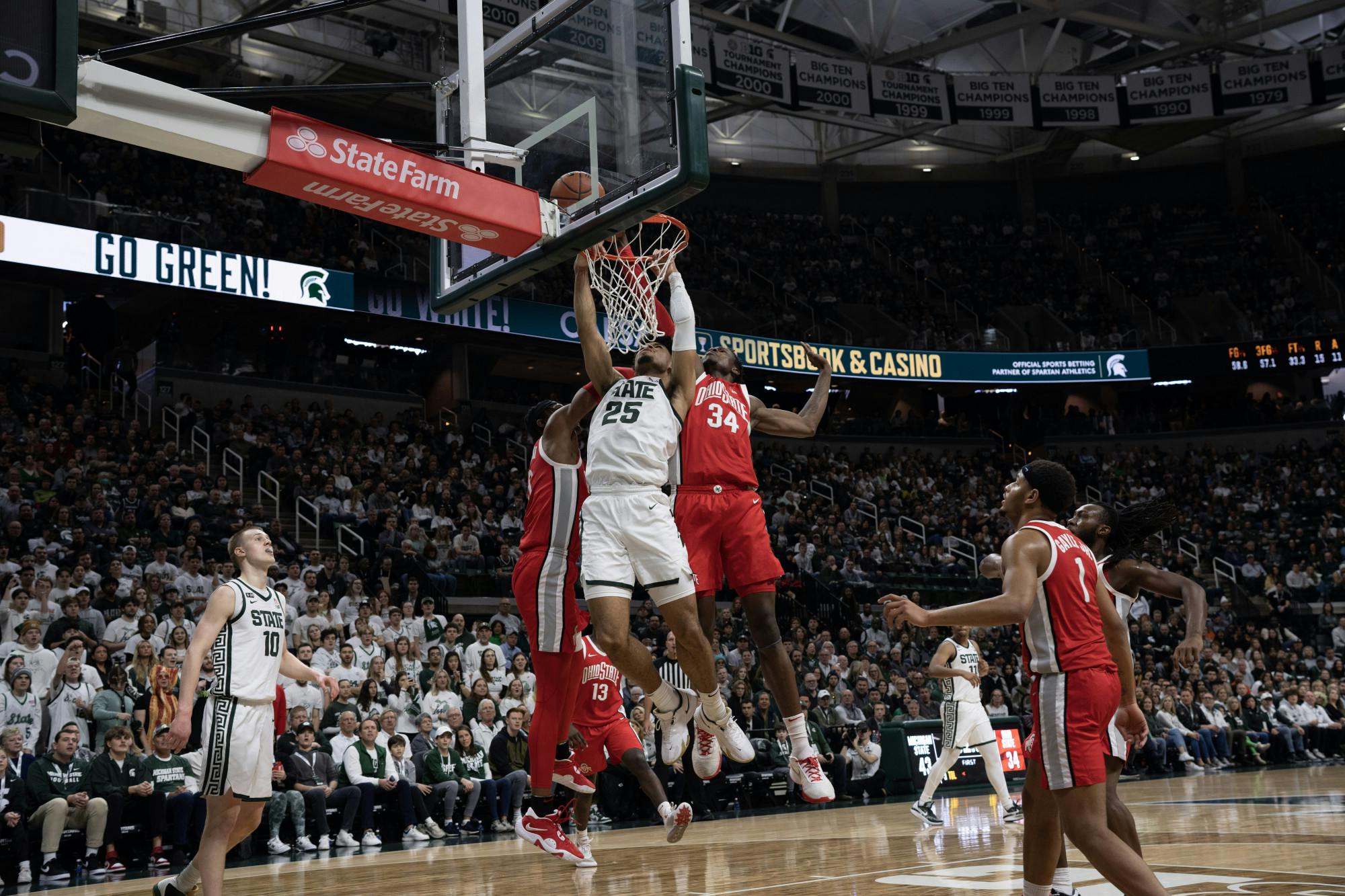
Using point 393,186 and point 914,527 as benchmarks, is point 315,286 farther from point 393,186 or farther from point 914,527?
point 393,186

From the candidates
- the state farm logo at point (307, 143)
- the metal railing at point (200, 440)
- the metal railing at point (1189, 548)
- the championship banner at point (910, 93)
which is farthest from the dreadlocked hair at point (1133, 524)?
the metal railing at point (1189, 548)

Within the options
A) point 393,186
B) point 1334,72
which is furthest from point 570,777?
point 1334,72

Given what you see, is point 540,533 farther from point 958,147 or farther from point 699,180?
point 958,147

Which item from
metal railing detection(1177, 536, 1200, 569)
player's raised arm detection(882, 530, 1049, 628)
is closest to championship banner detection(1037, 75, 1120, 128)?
metal railing detection(1177, 536, 1200, 569)

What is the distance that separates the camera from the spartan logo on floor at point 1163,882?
5.41 meters

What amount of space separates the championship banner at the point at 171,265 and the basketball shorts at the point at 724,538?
47.6 feet

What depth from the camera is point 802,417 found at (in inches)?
272

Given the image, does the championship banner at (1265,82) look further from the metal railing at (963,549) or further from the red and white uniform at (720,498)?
the red and white uniform at (720,498)

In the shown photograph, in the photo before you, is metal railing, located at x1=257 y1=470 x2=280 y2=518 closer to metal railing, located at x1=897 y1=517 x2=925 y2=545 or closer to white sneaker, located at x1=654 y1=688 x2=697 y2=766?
metal railing, located at x1=897 y1=517 x2=925 y2=545

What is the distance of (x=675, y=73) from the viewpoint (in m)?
6.50

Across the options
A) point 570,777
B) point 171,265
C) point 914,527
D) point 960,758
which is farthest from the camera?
point 914,527

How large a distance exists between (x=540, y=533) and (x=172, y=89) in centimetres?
285

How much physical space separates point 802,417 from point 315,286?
1577 centimetres

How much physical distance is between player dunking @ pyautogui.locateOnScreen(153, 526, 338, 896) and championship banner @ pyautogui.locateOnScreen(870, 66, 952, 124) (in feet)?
75.9
